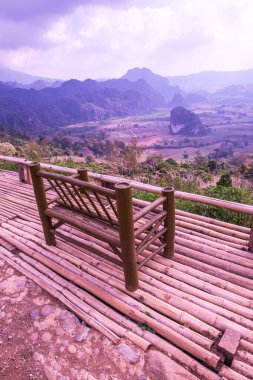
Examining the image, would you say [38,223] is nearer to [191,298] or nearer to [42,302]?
[42,302]

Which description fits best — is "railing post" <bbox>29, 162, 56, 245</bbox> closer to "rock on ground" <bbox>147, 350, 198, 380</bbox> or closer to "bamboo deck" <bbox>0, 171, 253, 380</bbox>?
"bamboo deck" <bbox>0, 171, 253, 380</bbox>

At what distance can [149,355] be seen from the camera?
176 centimetres

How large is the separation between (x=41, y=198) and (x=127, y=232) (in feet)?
3.74

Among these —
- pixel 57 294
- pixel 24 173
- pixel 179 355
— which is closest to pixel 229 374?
pixel 179 355

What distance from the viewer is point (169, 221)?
2494 millimetres

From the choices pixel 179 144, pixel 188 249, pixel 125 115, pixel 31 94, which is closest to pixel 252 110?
pixel 125 115

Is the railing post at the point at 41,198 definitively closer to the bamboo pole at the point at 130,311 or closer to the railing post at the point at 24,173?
the bamboo pole at the point at 130,311

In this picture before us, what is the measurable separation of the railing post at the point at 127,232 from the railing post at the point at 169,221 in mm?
538

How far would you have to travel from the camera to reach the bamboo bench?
1.96m

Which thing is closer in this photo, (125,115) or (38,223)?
(38,223)

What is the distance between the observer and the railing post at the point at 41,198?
2.58 metres

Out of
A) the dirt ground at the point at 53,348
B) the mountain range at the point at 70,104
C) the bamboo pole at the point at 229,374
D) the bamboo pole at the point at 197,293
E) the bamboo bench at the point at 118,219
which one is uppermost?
the bamboo bench at the point at 118,219

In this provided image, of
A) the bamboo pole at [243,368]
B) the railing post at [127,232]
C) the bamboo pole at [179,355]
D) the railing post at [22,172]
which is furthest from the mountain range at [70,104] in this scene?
the bamboo pole at [243,368]

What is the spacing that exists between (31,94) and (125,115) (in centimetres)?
5970
